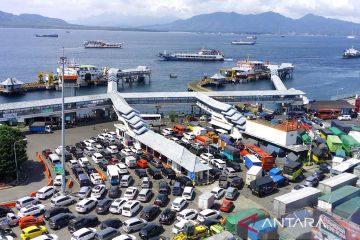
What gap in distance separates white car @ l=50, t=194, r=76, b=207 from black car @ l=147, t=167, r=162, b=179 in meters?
4.12

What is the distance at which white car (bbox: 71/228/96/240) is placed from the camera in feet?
40.1

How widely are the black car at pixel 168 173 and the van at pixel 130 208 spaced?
3471 millimetres

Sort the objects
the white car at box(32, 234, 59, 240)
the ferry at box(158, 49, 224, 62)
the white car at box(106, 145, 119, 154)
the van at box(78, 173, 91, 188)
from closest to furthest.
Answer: the white car at box(32, 234, 59, 240) < the van at box(78, 173, 91, 188) < the white car at box(106, 145, 119, 154) < the ferry at box(158, 49, 224, 62)

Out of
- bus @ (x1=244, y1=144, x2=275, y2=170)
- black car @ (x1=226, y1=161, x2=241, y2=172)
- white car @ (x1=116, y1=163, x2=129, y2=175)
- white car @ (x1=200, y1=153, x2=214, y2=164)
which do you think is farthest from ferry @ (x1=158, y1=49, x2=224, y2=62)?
white car @ (x1=116, y1=163, x2=129, y2=175)

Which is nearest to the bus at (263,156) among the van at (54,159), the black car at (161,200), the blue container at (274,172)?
the blue container at (274,172)

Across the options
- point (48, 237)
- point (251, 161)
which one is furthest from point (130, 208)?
point (251, 161)

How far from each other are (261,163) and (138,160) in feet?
20.9

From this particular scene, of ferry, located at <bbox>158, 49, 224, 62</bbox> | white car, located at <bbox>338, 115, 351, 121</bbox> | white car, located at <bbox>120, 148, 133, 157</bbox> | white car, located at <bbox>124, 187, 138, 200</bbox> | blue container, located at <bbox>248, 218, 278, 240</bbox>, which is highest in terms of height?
ferry, located at <bbox>158, 49, 224, 62</bbox>

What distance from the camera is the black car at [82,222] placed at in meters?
13.0

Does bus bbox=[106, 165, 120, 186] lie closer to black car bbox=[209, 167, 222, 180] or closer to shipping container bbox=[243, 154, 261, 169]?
black car bbox=[209, 167, 222, 180]

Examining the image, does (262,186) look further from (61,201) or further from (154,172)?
(61,201)

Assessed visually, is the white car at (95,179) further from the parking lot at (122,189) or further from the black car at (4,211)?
the black car at (4,211)

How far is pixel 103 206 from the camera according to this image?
14.5 m

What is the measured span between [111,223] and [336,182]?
9425 millimetres
